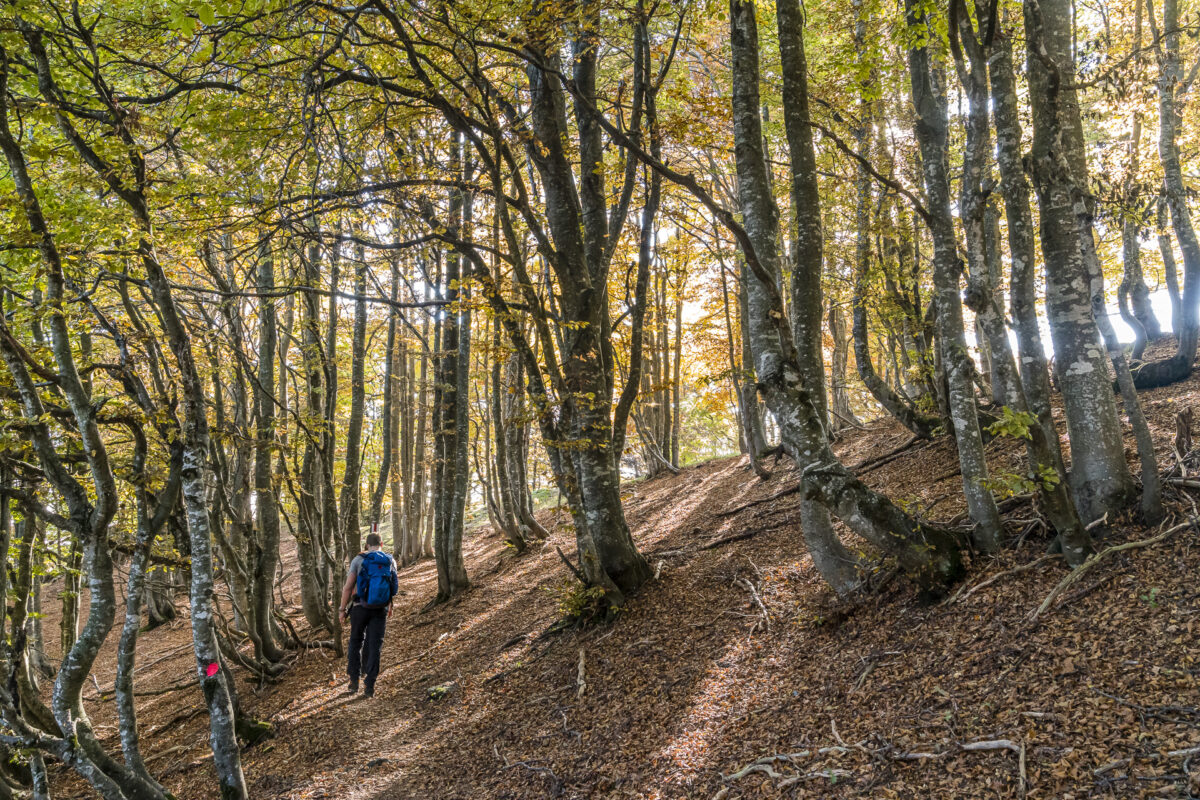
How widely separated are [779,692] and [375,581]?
5298mm

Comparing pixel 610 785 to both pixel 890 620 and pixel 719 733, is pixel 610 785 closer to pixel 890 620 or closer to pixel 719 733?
pixel 719 733

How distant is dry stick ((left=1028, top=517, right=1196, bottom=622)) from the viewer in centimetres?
442

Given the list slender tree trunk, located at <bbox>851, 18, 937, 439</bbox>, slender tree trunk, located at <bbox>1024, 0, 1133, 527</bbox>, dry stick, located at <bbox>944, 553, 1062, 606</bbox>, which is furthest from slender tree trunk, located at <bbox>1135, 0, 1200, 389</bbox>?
dry stick, located at <bbox>944, 553, 1062, 606</bbox>

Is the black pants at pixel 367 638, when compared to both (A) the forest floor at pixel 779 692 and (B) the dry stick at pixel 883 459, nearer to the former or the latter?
(A) the forest floor at pixel 779 692

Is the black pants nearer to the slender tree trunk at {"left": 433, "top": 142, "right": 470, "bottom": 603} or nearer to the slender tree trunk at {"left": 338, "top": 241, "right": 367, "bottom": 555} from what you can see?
the slender tree trunk at {"left": 338, "top": 241, "right": 367, "bottom": 555}

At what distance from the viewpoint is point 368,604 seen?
8172mm

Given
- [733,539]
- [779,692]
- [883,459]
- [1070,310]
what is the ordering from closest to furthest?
[1070,310], [779,692], [733,539], [883,459]

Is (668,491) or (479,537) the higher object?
(668,491)

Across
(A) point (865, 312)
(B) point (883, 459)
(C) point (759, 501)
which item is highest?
(A) point (865, 312)

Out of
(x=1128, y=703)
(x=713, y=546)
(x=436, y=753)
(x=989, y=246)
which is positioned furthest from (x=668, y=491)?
(x=1128, y=703)

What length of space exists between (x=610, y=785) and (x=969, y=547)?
3.54 metres

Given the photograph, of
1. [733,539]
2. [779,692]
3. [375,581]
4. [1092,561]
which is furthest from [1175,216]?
[375,581]

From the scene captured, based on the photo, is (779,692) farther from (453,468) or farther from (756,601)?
(453,468)

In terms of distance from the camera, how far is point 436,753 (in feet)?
21.0
